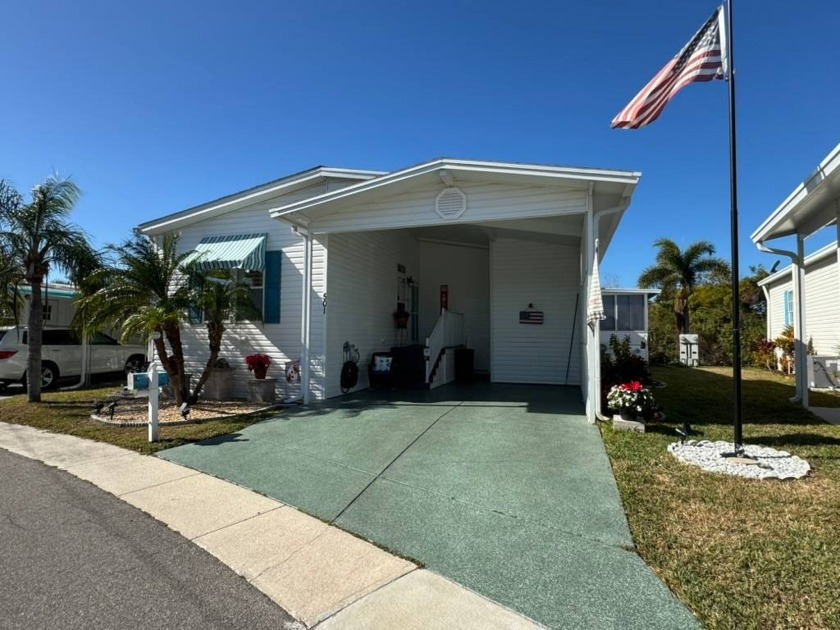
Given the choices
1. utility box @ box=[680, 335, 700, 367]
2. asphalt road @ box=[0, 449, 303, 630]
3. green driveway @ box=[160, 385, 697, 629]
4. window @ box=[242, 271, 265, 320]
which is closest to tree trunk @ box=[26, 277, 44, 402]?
window @ box=[242, 271, 265, 320]

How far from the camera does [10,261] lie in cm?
898

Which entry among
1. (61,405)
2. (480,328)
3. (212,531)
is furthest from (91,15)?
(480,328)

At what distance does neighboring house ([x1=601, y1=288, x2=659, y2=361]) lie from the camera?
14.7m

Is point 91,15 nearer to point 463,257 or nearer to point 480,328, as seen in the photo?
point 463,257

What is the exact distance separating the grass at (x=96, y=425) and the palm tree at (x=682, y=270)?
21575 millimetres

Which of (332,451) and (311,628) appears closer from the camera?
(311,628)

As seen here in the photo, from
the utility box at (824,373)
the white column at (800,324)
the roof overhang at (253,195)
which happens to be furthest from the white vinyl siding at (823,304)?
the roof overhang at (253,195)

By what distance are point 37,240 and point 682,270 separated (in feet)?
82.5

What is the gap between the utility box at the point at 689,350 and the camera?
19531 millimetres

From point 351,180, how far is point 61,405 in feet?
24.2

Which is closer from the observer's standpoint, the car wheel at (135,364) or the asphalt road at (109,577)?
the asphalt road at (109,577)

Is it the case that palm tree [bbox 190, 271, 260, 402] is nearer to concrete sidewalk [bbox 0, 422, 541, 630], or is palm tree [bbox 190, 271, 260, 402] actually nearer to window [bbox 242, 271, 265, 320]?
window [bbox 242, 271, 265, 320]

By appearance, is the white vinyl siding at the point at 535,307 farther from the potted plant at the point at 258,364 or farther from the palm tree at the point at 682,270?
the palm tree at the point at 682,270

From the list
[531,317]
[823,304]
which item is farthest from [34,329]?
[823,304]
